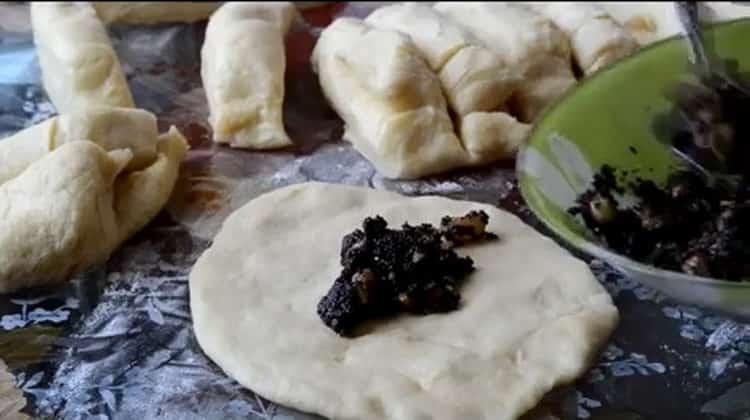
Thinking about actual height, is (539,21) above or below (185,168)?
above

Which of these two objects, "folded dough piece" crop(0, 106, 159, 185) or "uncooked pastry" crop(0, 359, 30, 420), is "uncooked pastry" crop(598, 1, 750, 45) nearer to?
"folded dough piece" crop(0, 106, 159, 185)

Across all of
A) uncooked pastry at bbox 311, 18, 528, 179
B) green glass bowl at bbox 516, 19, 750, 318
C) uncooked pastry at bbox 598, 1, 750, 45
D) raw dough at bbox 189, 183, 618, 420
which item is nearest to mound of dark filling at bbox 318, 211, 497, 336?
raw dough at bbox 189, 183, 618, 420

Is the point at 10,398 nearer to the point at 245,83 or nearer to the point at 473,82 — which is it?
the point at 245,83

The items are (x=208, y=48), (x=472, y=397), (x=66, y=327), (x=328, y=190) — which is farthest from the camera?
(x=208, y=48)

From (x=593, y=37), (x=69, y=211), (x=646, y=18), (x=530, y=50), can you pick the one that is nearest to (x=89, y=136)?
(x=69, y=211)

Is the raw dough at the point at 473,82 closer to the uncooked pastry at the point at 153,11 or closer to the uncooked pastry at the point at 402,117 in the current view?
the uncooked pastry at the point at 402,117

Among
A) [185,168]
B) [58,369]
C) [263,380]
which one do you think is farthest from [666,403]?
[185,168]

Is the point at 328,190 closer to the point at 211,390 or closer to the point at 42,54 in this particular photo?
the point at 211,390
